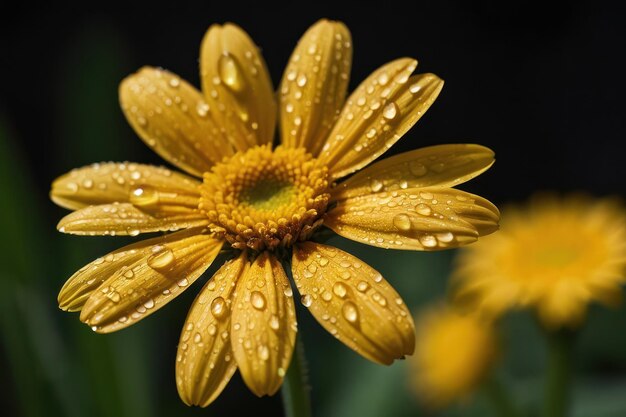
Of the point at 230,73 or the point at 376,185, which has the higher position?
the point at 230,73

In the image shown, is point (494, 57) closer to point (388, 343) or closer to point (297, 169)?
point (297, 169)

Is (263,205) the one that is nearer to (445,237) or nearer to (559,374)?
(445,237)

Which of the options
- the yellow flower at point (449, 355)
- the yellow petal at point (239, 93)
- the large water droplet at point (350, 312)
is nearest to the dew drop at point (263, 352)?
the large water droplet at point (350, 312)

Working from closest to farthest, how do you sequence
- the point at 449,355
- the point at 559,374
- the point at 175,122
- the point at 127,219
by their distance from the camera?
the point at 127,219 < the point at 175,122 < the point at 559,374 < the point at 449,355

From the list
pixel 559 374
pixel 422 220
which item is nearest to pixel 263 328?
pixel 422 220

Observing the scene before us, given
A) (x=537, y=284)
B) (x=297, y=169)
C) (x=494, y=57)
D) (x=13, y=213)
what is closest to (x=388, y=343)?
(x=297, y=169)

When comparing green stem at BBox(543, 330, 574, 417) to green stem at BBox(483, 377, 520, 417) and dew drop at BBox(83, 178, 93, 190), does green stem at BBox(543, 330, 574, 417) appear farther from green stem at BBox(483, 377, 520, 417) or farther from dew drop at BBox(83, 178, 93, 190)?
dew drop at BBox(83, 178, 93, 190)

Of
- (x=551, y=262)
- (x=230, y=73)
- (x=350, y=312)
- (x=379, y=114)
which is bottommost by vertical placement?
(x=551, y=262)

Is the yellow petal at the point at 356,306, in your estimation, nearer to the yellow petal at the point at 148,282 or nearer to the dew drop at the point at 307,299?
the dew drop at the point at 307,299
